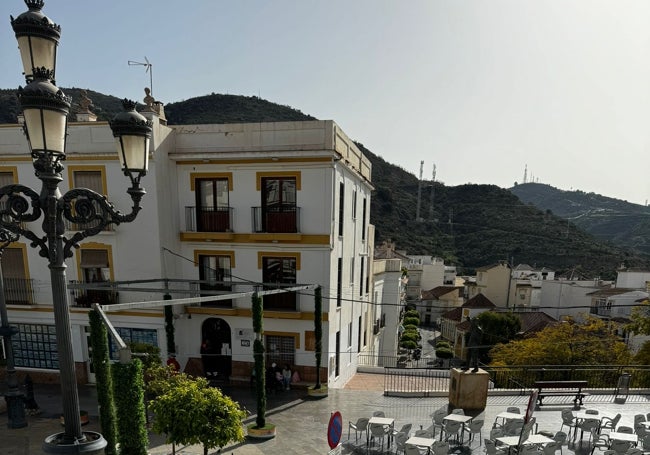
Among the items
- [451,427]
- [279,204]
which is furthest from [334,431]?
[279,204]

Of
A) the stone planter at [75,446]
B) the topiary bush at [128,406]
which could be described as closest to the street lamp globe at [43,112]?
the stone planter at [75,446]

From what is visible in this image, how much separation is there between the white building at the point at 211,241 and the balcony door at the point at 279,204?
43 mm

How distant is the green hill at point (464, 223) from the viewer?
78.2 meters

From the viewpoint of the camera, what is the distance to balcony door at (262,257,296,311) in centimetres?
1575

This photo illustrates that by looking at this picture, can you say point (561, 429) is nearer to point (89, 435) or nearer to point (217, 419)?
point (217, 419)

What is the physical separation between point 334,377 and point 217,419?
991cm

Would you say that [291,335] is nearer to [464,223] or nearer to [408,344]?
[408,344]

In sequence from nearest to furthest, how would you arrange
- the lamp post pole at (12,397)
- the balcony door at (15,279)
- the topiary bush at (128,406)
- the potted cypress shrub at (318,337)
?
1. the topiary bush at (128,406)
2. the lamp post pole at (12,397)
3. the potted cypress shrub at (318,337)
4. the balcony door at (15,279)

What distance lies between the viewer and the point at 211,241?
15.9 m

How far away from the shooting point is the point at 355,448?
1071 centimetres

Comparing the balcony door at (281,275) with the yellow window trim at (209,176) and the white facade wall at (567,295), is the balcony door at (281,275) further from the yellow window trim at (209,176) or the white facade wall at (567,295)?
the white facade wall at (567,295)

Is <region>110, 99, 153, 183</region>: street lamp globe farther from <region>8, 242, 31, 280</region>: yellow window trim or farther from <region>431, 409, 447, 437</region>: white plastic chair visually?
<region>8, 242, 31, 280</region>: yellow window trim

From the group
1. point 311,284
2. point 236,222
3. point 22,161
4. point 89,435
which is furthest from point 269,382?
point 22,161

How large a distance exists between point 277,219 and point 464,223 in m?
112
